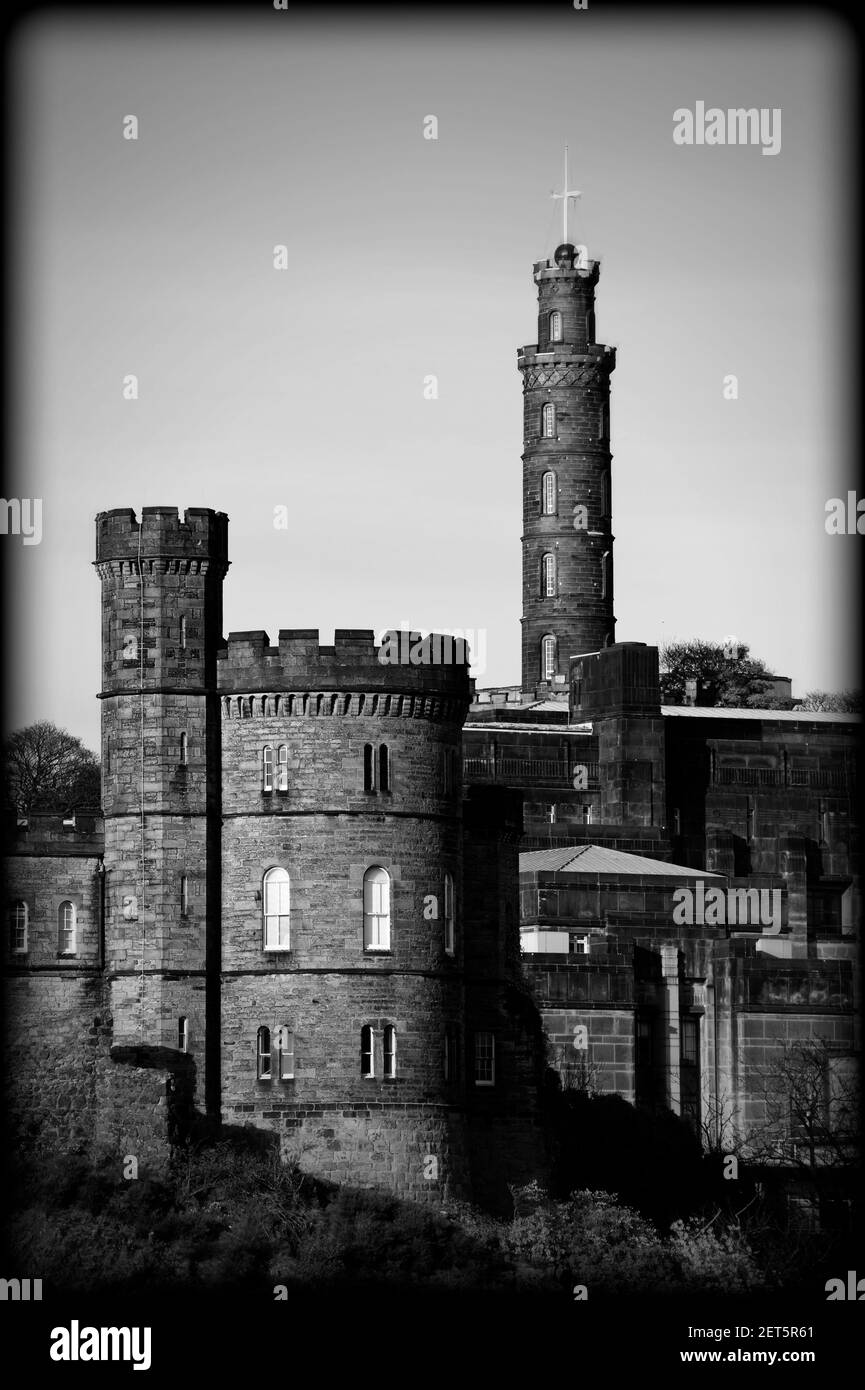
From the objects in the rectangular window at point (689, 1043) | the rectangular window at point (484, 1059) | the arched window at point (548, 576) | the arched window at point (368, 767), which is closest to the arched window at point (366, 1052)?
the arched window at point (368, 767)

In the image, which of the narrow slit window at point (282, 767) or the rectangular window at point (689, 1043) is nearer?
the narrow slit window at point (282, 767)

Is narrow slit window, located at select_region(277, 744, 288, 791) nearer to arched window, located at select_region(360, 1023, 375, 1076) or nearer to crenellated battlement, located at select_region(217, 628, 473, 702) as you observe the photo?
crenellated battlement, located at select_region(217, 628, 473, 702)

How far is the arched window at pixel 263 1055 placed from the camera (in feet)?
260

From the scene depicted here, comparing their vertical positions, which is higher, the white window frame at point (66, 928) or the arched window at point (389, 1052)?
the white window frame at point (66, 928)

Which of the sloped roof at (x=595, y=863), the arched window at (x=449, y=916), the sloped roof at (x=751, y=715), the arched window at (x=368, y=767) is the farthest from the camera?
the sloped roof at (x=751, y=715)

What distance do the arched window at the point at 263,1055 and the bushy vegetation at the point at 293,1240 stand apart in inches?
70.0

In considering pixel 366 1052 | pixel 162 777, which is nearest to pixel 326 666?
pixel 162 777

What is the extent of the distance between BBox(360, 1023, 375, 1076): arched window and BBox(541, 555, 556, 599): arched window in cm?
5181

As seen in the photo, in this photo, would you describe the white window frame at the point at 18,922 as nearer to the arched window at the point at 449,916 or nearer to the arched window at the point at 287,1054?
the arched window at the point at 287,1054

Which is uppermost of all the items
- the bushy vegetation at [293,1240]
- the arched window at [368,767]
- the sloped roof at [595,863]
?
the arched window at [368,767]

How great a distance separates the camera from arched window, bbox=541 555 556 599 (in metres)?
130

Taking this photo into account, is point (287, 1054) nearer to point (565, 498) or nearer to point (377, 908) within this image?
point (377, 908)
